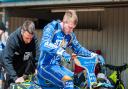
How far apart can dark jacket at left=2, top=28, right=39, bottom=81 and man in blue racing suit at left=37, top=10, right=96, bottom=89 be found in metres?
0.43

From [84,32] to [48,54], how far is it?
7.87 meters

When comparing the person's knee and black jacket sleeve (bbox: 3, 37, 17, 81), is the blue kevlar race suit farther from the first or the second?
black jacket sleeve (bbox: 3, 37, 17, 81)

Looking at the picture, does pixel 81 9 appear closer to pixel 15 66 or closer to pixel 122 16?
pixel 122 16

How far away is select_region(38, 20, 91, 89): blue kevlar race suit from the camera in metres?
5.64

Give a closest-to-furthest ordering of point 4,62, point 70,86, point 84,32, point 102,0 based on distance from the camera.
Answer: point 70,86 → point 4,62 → point 102,0 → point 84,32

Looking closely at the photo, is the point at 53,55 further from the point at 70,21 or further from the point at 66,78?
the point at 70,21

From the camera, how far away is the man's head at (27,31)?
5.99 meters

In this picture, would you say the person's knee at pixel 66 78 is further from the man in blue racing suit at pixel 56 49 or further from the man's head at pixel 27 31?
the man's head at pixel 27 31

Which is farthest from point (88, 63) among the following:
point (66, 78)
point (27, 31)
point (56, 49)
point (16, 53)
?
point (16, 53)

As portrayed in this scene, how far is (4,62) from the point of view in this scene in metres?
6.22

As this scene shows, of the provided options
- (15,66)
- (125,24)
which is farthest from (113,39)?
(15,66)

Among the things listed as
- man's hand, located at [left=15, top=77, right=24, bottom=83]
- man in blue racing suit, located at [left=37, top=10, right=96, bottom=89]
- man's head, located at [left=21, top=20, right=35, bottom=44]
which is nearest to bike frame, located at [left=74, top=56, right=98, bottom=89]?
man in blue racing suit, located at [left=37, top=10, right=96, bottom=89]

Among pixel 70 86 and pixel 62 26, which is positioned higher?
pixel 62 26

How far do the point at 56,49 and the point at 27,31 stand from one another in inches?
27.3
